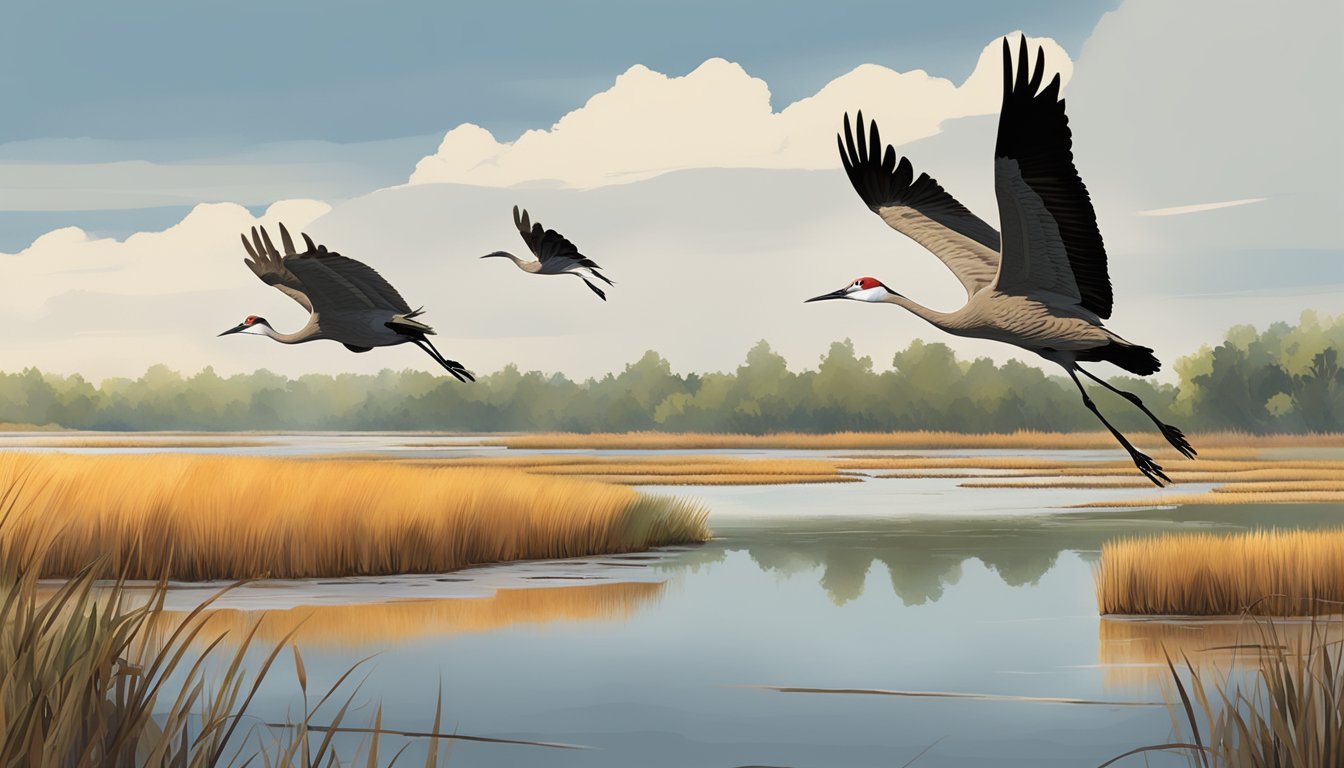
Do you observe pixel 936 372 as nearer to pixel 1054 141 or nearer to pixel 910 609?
pixel 910 609

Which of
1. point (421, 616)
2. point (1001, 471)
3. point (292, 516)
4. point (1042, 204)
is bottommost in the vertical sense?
point (1001, 471)

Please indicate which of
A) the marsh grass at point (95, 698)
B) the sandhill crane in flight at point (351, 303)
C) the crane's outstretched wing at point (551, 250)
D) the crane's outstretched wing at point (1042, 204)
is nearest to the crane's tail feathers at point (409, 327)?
the sandhill crane in flight at point (351, 303)

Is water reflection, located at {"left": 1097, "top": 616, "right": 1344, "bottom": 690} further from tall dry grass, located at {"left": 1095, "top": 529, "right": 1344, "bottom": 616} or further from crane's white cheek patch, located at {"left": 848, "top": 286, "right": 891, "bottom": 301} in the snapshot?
crane's white cheek patch, located at {"left": 848, "top": 286, "right": 891, "bottom": 301}

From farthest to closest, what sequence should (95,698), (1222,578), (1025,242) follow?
1. (1222,578)
2. (1025,242)
3. (95,698)

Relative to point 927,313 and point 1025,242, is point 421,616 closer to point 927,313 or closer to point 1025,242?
point 927,313

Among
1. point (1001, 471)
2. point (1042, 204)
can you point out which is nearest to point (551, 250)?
point (1042, 204)

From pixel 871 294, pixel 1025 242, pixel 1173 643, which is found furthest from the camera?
pixel 1173 643

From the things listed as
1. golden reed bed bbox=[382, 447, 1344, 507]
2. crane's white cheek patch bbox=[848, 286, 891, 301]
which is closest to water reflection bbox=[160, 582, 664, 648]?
crane's white cheek patch bbox=[848, 286, 891, 301]

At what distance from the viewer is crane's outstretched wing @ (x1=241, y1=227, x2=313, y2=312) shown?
13.7 meters

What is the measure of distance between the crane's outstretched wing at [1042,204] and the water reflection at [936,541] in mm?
5908

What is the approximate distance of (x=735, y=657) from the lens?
10844 millimetres

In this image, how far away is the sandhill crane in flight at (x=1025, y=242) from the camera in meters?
8.12

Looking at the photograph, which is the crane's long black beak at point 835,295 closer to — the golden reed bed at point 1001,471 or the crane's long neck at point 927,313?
the crane's long neck at point 927,313

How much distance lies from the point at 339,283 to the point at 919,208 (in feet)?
17.2
